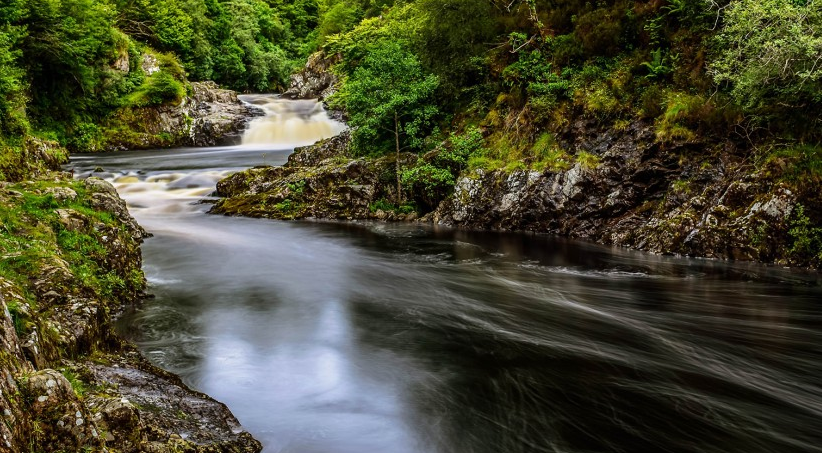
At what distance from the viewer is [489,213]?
47.4ft

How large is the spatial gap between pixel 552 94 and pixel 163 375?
1277cm

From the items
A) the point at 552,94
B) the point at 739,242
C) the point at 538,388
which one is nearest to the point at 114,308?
the point at 538,388

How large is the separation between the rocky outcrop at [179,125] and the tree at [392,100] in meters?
14.1

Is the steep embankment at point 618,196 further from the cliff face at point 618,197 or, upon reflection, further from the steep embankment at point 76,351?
the steep embankment at point 76,351

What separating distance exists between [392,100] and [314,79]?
22.3m

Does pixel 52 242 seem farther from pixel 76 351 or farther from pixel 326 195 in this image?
pixel 326 195

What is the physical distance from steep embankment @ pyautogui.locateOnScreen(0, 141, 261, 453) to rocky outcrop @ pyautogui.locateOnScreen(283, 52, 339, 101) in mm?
29246

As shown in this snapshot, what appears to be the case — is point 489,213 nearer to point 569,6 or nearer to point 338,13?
point 569,6

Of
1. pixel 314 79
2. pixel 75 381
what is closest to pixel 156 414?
pixel 75 381

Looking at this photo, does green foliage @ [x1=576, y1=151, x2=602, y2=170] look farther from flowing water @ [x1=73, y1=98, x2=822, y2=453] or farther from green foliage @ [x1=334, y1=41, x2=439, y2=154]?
green foliage @ [x1=334, y1=41, x2=439, y2=154]

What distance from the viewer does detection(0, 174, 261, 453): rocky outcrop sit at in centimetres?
254

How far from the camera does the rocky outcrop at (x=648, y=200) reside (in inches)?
384

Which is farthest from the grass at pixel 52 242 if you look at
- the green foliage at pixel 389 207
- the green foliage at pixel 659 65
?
the green foliage at pixel 659 65

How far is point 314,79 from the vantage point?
121ft
